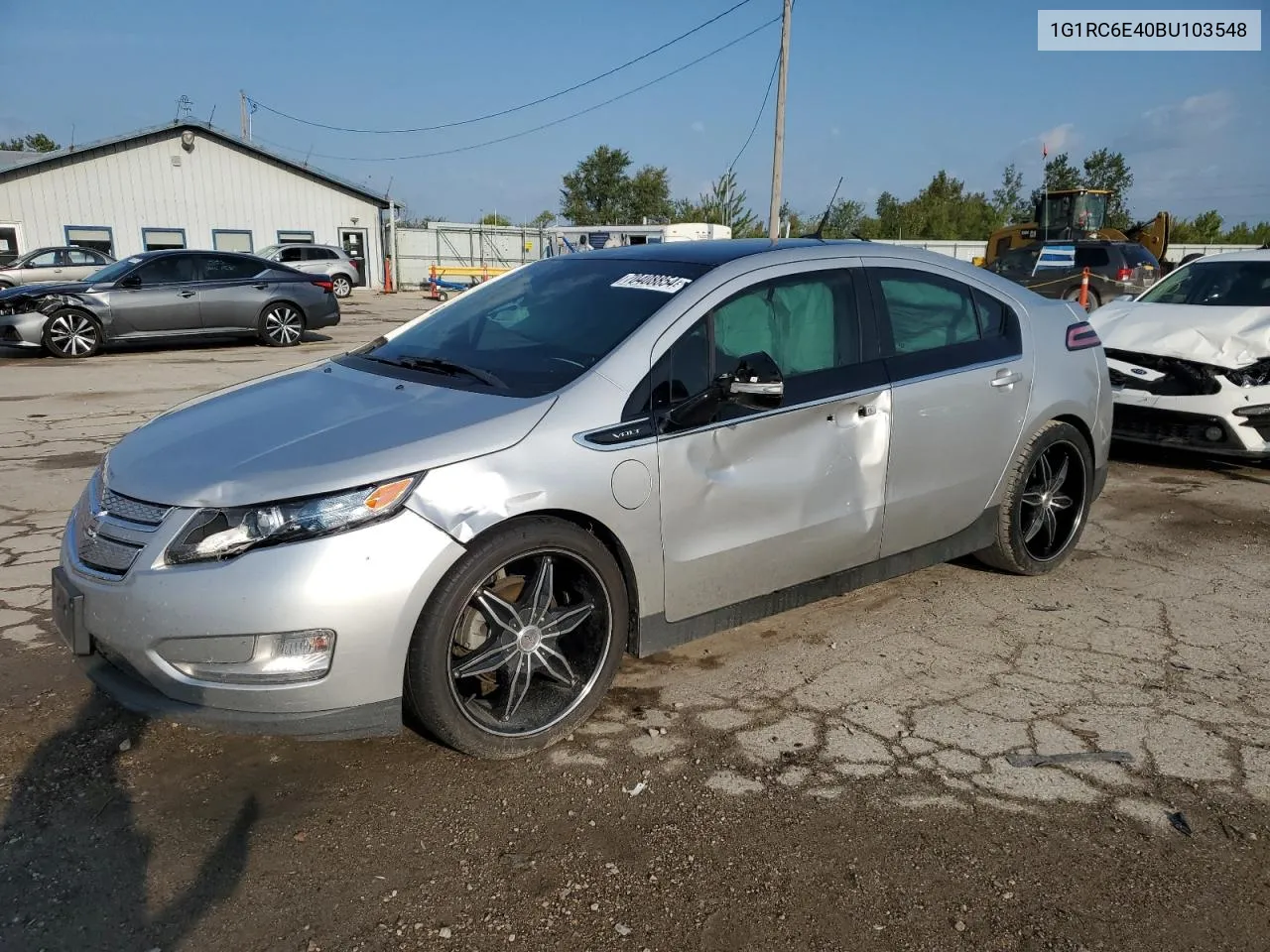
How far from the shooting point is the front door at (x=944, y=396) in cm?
408

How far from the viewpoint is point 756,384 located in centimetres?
331

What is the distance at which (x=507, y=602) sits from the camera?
3160 mm

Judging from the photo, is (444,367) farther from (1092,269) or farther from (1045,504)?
(1092,269)

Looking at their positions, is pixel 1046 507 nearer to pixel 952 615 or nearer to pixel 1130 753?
pixel 952 615

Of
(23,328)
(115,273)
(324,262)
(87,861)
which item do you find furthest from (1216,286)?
(324,262)

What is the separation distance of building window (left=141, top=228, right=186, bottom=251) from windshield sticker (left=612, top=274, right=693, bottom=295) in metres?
29.7

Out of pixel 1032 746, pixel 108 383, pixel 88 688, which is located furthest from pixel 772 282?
pixel 108 383

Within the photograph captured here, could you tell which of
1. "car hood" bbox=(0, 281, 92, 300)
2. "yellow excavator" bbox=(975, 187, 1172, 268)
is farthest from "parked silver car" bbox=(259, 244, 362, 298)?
"yellow excavator" bbox=(975, 187, 1172, 268)

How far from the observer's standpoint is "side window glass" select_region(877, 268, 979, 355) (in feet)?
13.6

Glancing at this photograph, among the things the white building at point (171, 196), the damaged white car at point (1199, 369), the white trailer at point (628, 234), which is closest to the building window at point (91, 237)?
the white building at point (171, 196)

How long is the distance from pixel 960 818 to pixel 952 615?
1.71 metres

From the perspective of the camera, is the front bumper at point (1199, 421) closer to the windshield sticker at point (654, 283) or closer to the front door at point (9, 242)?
the windshield sticker at point (654, 283)

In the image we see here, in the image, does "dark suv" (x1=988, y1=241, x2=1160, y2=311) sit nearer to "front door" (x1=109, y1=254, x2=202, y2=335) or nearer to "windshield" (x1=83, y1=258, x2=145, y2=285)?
"front door" (x1=109, y1=254, x2=202, y2=335)

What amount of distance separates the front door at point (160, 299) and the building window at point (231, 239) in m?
17.2
